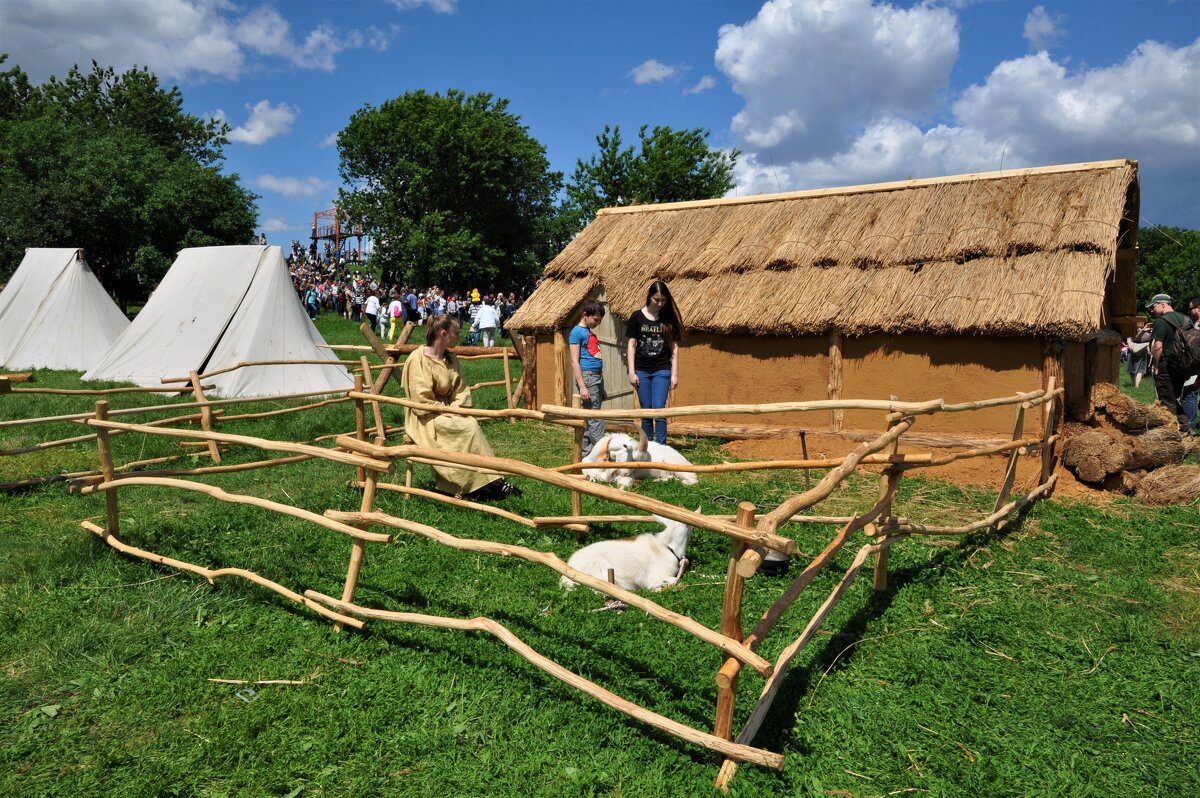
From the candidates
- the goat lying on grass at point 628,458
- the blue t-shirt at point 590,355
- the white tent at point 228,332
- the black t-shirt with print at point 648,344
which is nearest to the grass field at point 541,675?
the goat lying on grass at point 628,458

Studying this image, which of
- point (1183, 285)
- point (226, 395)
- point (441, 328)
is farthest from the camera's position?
point (1183, 285)

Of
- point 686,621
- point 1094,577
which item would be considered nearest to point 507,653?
point 686,621

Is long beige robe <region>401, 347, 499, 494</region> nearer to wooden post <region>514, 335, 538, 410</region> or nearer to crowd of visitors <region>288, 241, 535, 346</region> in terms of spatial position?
wooden post <region>514, 335, 538, 410</region>

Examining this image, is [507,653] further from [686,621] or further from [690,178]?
[690,178]

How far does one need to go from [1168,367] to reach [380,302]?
69.1ft

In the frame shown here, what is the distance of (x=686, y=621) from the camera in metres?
2.88

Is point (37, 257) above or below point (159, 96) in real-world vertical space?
below

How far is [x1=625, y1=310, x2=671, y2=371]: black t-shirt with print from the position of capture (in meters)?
7.25

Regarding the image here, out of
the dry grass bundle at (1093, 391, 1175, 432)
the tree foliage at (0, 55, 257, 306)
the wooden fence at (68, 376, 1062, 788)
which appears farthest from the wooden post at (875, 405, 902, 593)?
the tree foliage at (0, 55, 257, 306)

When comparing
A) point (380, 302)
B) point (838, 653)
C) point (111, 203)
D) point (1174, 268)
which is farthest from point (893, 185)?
point (1174, 268)

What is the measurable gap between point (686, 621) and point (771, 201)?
8785mm

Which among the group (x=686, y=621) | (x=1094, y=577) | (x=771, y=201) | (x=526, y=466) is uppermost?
(x=771, y=201)

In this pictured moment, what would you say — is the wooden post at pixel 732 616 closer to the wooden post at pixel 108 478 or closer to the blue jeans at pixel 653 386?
the wooden post at pixel 108 478

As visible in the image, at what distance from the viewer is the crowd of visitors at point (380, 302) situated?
69.8 ft
